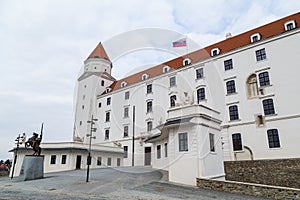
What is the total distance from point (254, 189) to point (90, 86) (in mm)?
37825

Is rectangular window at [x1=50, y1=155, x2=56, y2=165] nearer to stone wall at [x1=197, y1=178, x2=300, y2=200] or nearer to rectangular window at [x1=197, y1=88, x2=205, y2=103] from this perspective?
rectangular window at [x1=197, y1=88, x2=205, y2=103]

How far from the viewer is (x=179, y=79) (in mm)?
31672

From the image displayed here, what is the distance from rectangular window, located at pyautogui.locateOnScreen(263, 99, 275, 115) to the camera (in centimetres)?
2275

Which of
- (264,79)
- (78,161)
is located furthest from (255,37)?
(78,161)

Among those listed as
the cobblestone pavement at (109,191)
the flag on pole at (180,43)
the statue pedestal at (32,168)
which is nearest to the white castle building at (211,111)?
the flag on pole at (180,43)

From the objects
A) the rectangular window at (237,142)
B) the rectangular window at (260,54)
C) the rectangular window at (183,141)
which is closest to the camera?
the rectangular window at (183,141)

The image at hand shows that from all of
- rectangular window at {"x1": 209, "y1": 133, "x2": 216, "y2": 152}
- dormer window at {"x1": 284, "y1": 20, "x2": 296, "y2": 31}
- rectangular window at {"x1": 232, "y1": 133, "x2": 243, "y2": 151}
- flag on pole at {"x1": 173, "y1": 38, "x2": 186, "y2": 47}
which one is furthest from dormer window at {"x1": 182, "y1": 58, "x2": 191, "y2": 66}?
rectangular window at {"x1": 209, "y1": 133, "x2": 216, "y2": 152}

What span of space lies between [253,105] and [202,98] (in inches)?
240

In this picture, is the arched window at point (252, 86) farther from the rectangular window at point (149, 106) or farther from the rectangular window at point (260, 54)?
the rectangular window at point (149, 106)

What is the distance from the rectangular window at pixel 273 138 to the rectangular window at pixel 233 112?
3679 millimetres

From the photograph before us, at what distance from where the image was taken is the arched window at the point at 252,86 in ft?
80.7

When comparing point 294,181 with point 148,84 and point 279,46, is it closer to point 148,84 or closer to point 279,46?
→ point 279,46

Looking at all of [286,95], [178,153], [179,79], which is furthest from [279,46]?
[178,153]

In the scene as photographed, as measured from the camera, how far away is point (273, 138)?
21891mm
